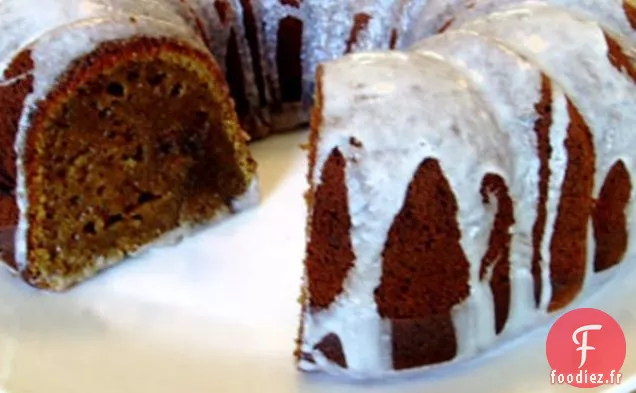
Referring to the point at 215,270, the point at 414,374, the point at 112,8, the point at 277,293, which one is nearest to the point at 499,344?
the point at 414,374

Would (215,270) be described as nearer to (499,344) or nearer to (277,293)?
(277,293)

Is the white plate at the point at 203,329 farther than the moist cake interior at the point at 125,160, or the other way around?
A: the moist cake interior at the point at 125,160

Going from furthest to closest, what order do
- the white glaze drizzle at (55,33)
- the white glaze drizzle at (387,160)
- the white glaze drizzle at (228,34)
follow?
the white glaze drizzle at (228,34) → the white glaze drizzle at (55,33) → the white glaze drizzle at (387,160)

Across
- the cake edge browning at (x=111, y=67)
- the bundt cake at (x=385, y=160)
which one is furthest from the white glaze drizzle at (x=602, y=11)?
the cake edge browning at (x=111, y=67)

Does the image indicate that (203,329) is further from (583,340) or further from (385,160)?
(583,340)

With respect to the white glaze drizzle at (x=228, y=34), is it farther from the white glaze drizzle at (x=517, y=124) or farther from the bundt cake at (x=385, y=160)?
the white glaze drizzle at (x=517, y=124)
